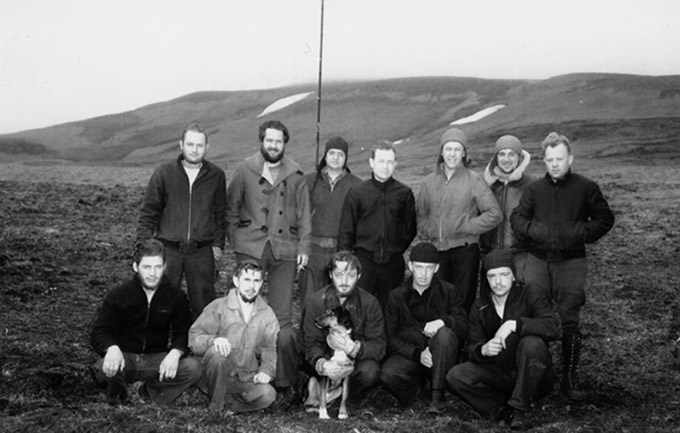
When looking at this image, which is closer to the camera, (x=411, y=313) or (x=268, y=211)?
(x=411, y=313)

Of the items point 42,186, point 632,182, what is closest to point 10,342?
point 42,186

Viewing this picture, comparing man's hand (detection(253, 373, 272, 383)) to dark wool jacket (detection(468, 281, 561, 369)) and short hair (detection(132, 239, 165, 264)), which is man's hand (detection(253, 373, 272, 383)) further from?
dark wool jacket (detection(468, 281, 561, 369))

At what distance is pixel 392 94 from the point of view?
65062 millimetres

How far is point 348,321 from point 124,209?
41.1ft

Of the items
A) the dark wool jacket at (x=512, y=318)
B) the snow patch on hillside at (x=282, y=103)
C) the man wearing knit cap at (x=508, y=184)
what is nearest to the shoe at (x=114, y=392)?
the dark wool jacket at (x=512, y=318)

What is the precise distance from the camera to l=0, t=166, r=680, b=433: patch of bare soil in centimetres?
543

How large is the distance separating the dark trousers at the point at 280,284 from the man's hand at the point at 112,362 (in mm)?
1755

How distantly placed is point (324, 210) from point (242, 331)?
1.78 meters

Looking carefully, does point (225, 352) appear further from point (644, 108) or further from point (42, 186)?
point (644, 108)

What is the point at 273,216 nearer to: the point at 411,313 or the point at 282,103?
the point at 411,313

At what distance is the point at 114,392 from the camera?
5.79m

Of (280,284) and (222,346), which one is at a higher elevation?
(280,284)

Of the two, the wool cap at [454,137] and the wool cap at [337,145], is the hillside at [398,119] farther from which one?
the wool cap at [337,145]

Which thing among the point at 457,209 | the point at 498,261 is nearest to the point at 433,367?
the point at 498,261
